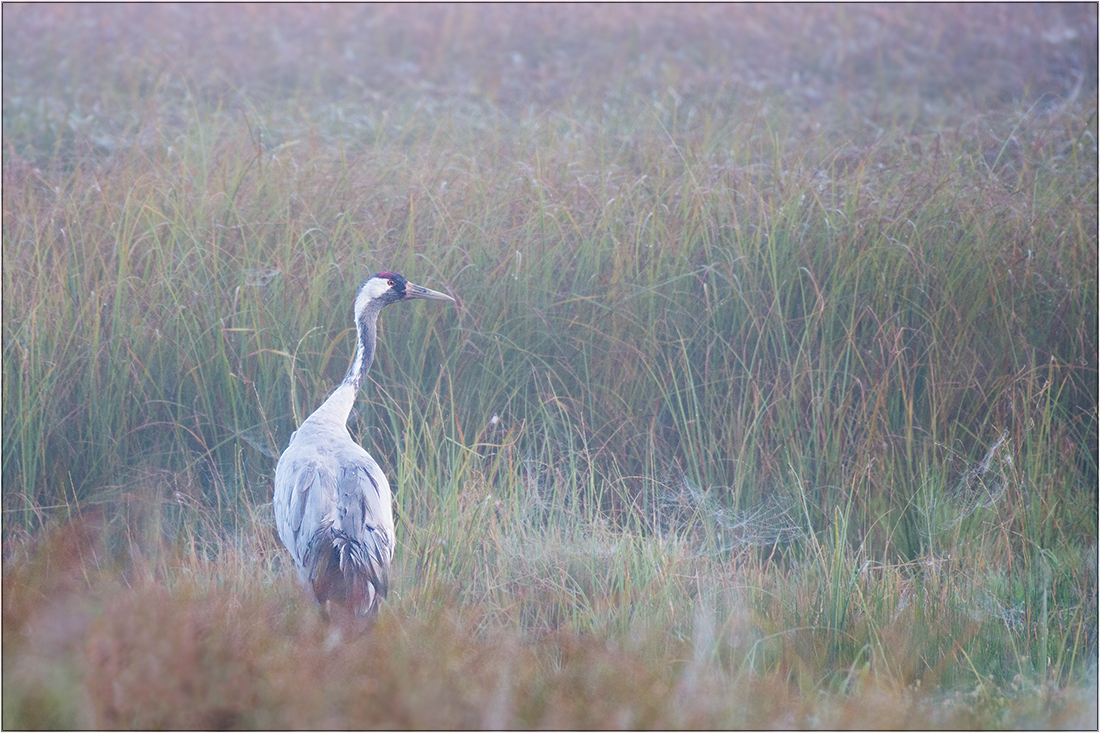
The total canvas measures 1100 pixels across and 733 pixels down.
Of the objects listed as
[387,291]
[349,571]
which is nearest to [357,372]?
[387,291]

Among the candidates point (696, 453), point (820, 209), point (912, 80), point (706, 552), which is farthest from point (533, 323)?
point (912, 80)

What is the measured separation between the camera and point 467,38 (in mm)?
3719

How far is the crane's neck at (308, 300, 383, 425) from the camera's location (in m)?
2.39

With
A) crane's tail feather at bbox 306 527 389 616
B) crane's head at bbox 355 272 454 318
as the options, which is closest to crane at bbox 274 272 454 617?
crane's tail feather at bbox 306 527 389 616

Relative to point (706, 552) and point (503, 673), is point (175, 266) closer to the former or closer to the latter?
point (503, 673)

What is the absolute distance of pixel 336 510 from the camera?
2186mm

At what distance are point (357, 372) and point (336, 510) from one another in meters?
0.46

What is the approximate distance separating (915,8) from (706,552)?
2.63 meters

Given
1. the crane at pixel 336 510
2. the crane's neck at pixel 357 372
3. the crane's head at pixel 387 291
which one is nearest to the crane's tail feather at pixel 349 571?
the crane at pixel 336 510

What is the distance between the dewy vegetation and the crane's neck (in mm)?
131

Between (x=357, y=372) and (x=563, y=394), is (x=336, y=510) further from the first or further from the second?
(x=563, y=394)

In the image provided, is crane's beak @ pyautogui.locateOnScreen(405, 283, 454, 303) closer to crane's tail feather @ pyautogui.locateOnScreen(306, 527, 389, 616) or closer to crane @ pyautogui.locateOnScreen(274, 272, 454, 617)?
crane @ pyautogui.locateOnScreen(274, 272, 454, 617)

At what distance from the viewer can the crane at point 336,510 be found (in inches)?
83.7

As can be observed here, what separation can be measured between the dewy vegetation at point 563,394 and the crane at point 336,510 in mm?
97
